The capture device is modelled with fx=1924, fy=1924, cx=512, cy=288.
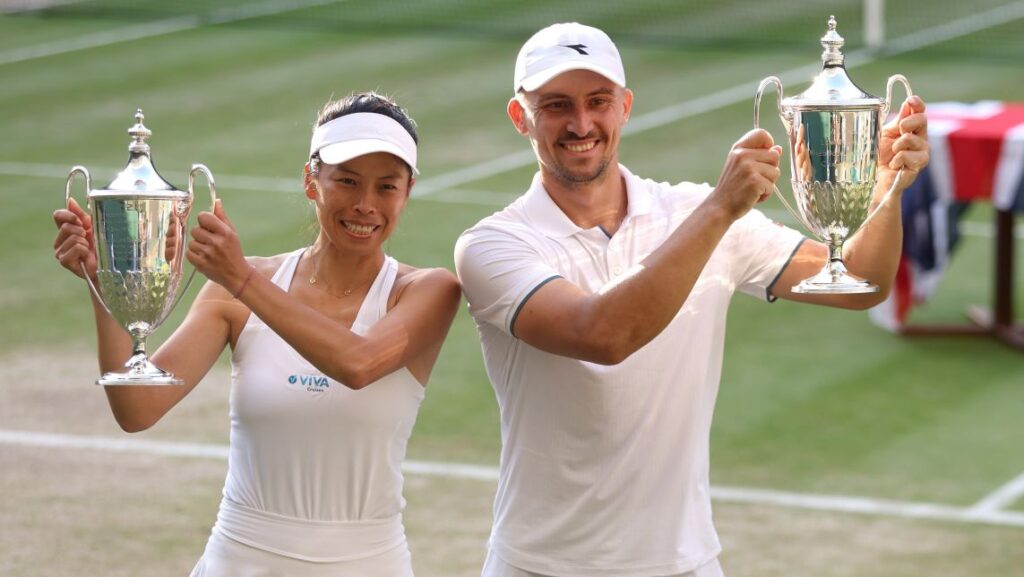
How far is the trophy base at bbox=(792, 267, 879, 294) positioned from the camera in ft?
13.9

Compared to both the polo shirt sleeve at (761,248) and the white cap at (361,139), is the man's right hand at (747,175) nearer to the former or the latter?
the polo shirt sleeve at (761,248)

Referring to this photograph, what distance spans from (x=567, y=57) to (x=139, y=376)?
1.21m

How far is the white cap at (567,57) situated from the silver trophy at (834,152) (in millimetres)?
362

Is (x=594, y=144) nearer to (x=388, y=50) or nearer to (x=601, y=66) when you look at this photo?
(x=601, y=66)

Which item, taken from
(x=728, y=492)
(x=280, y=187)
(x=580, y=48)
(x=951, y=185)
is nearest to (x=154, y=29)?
(x=280, y=187)

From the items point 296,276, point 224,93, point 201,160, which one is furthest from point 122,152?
point 296,276

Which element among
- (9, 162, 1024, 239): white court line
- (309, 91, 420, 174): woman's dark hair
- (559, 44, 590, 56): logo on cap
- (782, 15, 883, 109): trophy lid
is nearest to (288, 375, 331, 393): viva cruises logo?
(309, 91, 420, 174): woman's dark hair

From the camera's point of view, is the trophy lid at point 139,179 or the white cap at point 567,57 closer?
the trophy lid at point 139,179

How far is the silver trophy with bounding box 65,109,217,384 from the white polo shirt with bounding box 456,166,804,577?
70cm

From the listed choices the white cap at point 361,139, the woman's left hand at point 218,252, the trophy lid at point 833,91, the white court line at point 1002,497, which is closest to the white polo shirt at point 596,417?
the white cap at point 361,139

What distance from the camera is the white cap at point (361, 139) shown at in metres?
4.44

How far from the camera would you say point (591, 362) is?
14.2 ft

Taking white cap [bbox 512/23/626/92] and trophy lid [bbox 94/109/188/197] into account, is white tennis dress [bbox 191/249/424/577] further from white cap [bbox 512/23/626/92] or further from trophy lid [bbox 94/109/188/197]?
white cap [bbox 512/23/626/92]

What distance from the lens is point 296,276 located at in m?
4.75
